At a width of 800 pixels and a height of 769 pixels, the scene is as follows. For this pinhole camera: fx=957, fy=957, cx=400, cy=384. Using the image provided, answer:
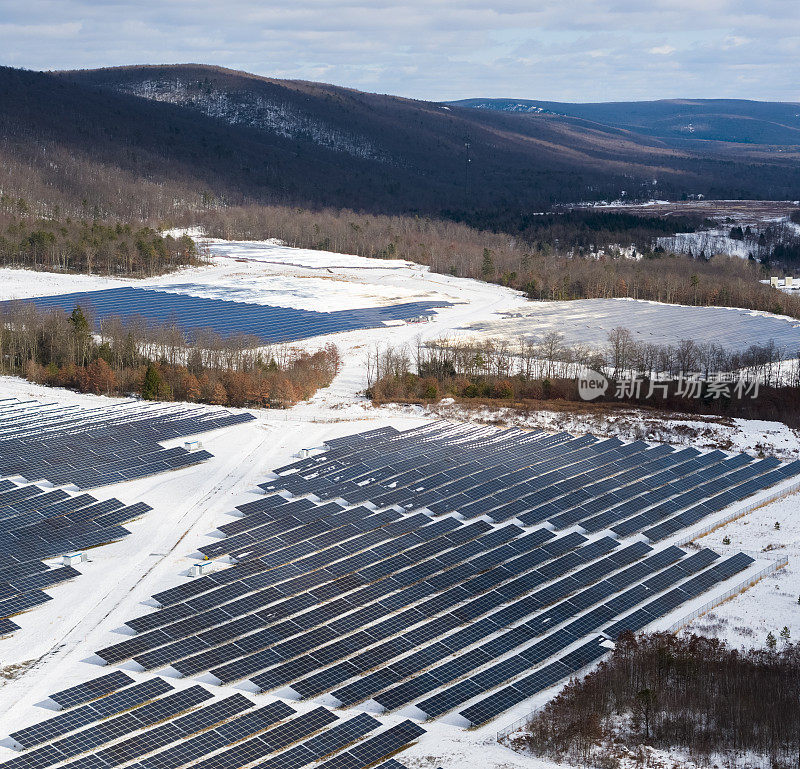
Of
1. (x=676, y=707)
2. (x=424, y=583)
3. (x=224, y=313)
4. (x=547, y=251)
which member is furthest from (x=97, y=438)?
(x=547, y=251)

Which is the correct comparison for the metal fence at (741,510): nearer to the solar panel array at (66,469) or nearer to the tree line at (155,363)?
the solar panel array at (66,469)

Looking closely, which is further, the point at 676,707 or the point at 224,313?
the point at 224,313

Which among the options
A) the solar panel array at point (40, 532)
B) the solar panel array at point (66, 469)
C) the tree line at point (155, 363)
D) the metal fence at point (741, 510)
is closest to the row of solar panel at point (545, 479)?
the metal fence at point (741, 510)

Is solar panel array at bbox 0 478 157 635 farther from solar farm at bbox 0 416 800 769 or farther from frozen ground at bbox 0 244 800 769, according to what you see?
solar farm at bbox 0 416 800 769

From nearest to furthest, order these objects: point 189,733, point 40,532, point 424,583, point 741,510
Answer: point 189,733 → point 424,583 → point 40,532 → point 741,510

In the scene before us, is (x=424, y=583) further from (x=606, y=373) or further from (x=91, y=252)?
(x=91, y=252)

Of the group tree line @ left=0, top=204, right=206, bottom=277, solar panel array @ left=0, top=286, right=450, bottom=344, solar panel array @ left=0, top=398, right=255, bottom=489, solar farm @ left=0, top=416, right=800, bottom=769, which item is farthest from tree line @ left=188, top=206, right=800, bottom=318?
solar panel array @ left=0, top=398, right=255, bottom=489
